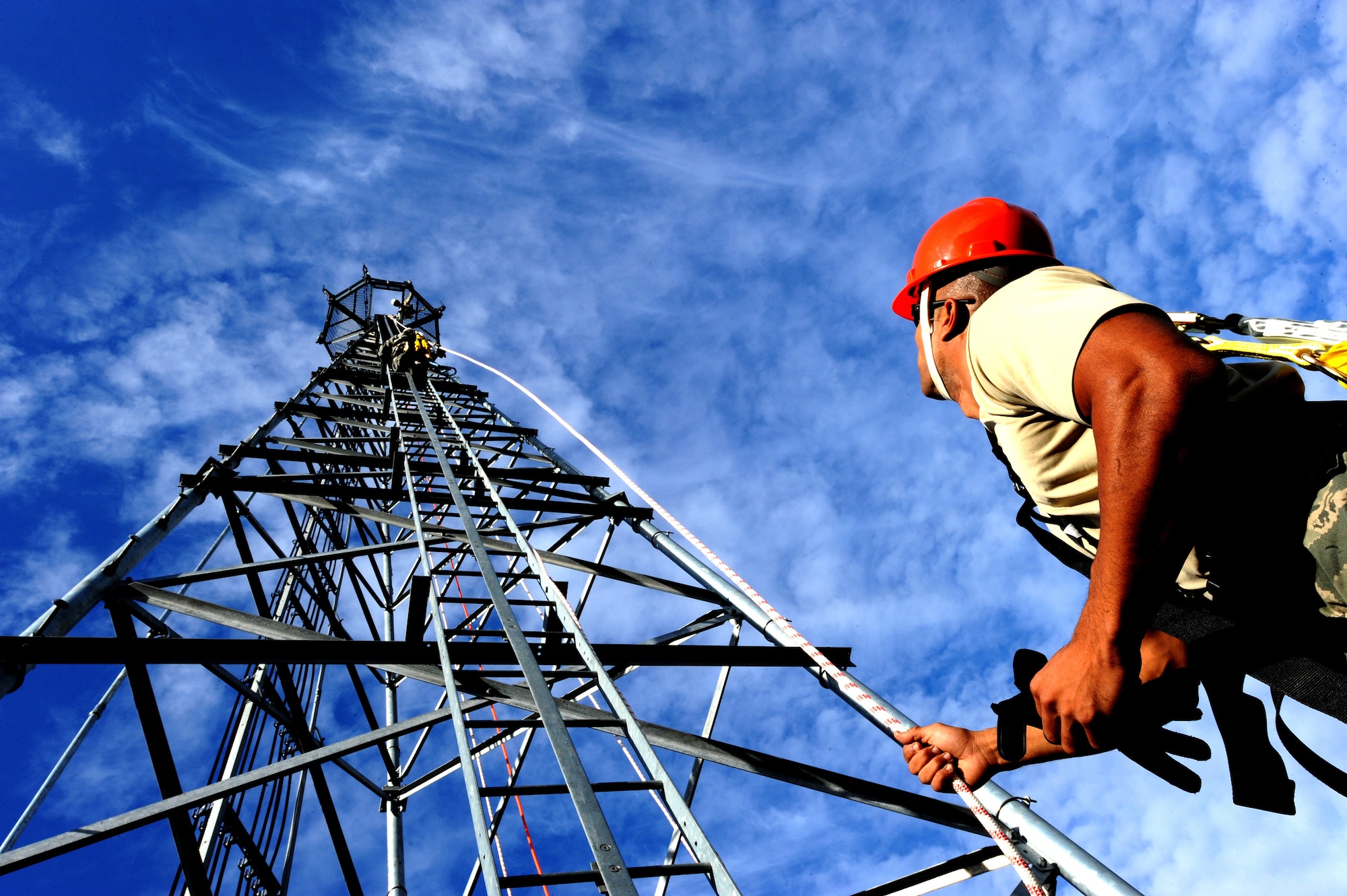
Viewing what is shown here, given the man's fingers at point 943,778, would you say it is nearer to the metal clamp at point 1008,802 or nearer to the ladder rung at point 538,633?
the metal clamp at point 1008,802

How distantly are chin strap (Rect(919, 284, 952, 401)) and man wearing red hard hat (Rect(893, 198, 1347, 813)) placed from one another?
0.23ft

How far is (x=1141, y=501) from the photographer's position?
150cm

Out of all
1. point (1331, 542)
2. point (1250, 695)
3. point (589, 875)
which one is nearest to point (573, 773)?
point (589, 875)

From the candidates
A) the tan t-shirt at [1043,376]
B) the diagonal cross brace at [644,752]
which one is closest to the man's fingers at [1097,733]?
the tan t-shirt at [1043,376]

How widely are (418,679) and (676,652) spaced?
58.3 inches

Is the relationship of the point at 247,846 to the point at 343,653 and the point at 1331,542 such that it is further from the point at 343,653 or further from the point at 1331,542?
the point at 1331,542

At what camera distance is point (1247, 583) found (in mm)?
1933

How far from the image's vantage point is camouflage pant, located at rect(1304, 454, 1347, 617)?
1744 millimetres

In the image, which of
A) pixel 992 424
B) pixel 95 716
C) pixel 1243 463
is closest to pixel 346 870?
pixel 95 716

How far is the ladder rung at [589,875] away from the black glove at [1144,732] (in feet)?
3.52

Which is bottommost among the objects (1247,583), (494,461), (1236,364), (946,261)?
(1247,583)

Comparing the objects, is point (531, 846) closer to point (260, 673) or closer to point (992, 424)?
point (260, 673)

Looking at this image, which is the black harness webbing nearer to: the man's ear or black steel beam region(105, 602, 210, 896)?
the man's ear

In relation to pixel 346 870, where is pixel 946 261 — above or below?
below
